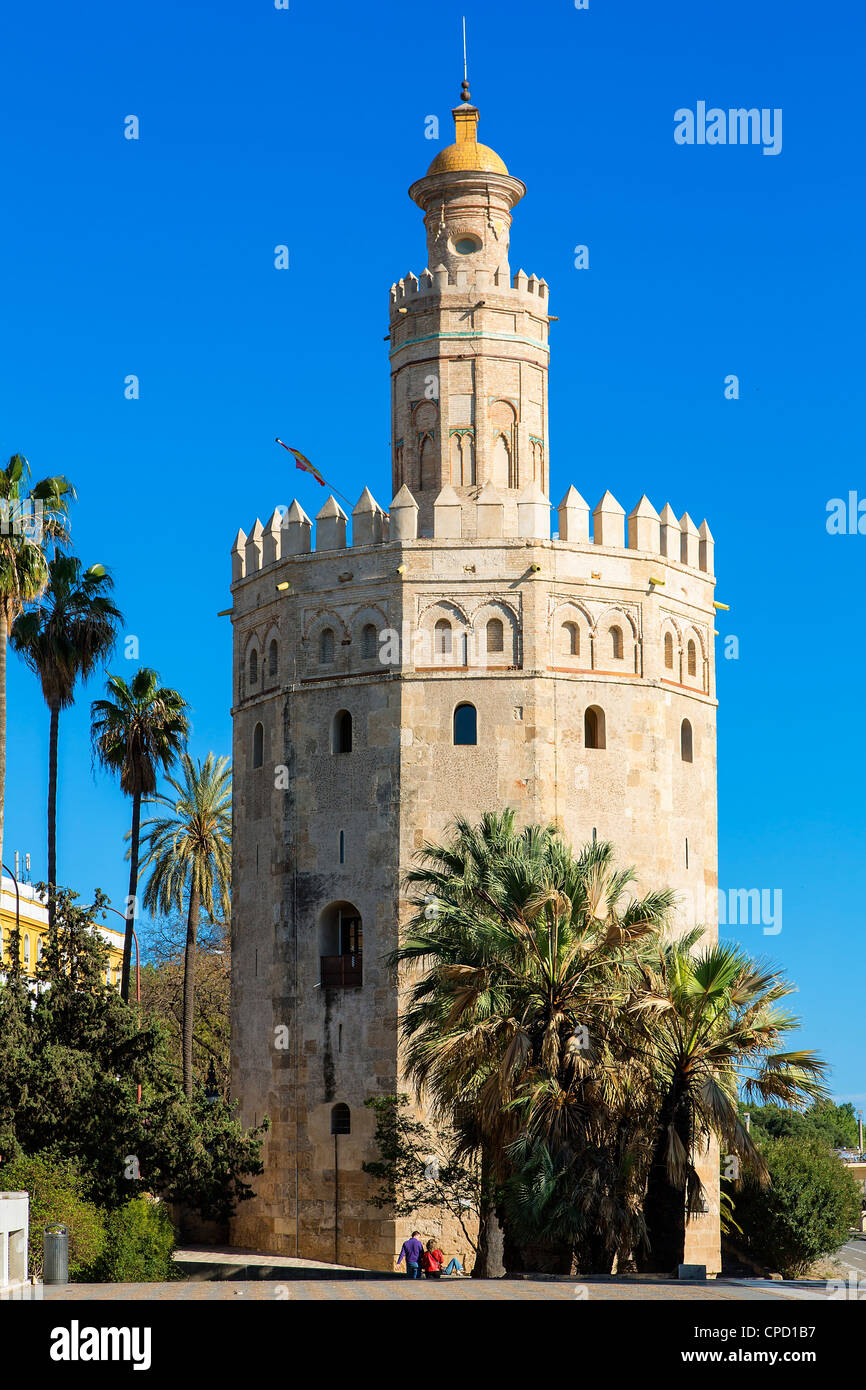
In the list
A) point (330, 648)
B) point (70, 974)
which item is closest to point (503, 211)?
point (330, 648)

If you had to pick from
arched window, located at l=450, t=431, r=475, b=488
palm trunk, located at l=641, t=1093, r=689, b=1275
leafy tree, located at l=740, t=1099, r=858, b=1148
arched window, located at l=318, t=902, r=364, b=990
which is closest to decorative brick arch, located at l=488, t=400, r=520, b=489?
arched window, located at l=450, t=431, r=475, b=488

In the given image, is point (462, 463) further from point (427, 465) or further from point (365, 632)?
point (365, 632)

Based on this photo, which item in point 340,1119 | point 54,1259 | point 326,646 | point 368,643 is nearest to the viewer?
point 54,1259

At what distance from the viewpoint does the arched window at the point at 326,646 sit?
38.1 meters

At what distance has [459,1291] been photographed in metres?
21.5

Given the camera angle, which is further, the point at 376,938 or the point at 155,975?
the point at 155,975

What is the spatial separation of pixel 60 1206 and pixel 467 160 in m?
24.0

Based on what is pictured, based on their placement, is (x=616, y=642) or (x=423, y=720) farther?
(x=616, y=642)

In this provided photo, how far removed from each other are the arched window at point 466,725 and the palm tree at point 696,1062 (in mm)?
9710

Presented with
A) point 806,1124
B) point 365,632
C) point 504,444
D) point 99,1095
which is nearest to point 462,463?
point 504,444

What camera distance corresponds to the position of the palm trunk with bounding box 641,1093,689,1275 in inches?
1064
